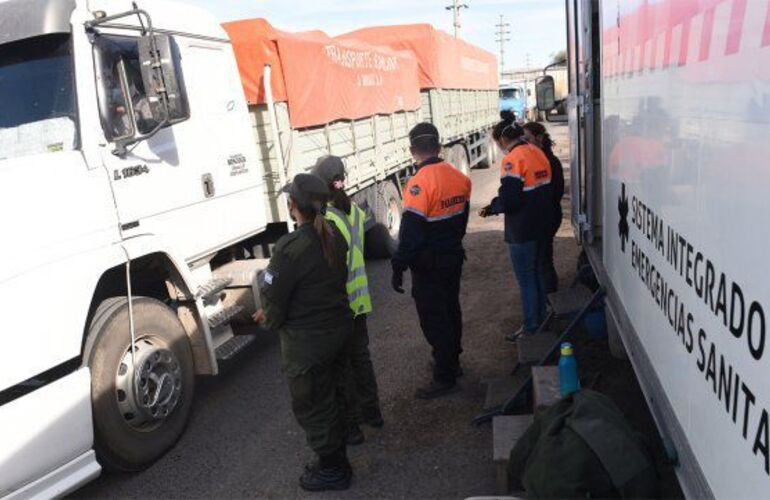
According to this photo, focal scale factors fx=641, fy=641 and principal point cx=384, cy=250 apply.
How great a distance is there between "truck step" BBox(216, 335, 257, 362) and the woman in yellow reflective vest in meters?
0.98

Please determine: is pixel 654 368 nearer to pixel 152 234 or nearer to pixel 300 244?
pixel 300 244

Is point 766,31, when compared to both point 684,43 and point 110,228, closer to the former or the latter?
point 684,43

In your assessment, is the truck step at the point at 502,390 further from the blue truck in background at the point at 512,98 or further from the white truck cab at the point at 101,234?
the blue truck in background at the point at 512,98

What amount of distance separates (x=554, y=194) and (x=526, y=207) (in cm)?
71

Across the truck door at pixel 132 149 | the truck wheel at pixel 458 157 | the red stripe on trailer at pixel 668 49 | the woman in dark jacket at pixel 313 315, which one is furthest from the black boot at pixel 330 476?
the truck wheel at pixel 458 157

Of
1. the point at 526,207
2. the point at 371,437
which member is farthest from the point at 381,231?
the point at 371,437

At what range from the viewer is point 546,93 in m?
7.11

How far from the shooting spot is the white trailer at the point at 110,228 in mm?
3111

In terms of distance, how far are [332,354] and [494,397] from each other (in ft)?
4.49

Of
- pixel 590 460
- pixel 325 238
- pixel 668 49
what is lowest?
pixel 590 460

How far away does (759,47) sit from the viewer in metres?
1.30

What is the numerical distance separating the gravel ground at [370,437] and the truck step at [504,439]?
131 millimetres

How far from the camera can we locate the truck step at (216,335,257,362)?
14.8 ft

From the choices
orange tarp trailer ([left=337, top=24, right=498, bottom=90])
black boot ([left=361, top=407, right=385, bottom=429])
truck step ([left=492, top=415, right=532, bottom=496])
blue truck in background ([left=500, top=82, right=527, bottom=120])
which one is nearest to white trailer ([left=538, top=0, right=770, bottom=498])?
truck step ([left=492, top=415, right=532, bottom=496])
